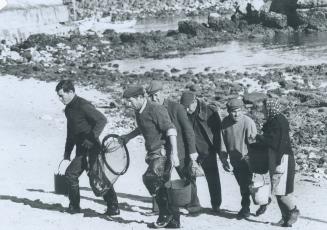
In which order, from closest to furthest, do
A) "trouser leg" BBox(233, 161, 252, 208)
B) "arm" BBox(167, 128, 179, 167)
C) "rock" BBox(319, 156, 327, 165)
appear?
"arm" BBox(167, 128, 179, 167)
"trouser leg" BBox(233, 161, 252, 208)
"rock" BBox(319, 156, 327, 165)

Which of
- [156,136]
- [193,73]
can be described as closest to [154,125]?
[156,136]

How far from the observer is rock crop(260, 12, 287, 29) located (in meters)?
46.1

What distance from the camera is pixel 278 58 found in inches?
1177

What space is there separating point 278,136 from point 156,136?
1.31 metres

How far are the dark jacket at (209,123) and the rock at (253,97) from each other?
963 centimetres

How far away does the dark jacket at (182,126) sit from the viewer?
6238 millimetres

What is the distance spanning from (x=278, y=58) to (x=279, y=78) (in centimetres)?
841

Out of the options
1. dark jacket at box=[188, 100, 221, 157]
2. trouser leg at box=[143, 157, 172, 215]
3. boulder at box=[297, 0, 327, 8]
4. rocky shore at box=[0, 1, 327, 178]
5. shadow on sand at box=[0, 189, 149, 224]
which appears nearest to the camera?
trouser leg at box=[143, 157, 172, 215]

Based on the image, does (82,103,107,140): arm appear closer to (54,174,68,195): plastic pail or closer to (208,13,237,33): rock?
(54,174,68,195): plastic pail

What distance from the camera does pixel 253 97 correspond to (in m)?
17.9

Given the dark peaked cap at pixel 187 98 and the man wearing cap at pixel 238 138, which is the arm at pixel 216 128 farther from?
the dark peaked cap at pixel 187 98

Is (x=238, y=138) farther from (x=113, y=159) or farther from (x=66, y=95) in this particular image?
(x=66, y=95)

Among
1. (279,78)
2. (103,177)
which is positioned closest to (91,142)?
(103,177)

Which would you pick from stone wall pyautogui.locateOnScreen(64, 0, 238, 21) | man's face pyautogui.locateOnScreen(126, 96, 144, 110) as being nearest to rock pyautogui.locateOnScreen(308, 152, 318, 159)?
man's face pyautogui.locateOnScreen(126, 96, 144, 110)
